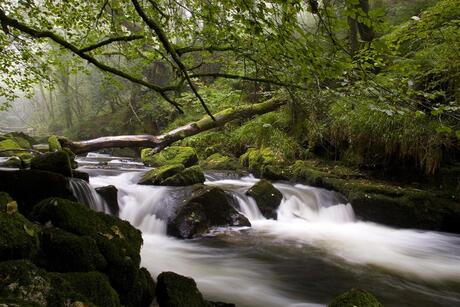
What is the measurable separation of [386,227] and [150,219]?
204 inches

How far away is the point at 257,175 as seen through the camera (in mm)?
11211

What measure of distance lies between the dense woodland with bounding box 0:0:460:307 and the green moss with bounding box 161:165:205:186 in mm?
56

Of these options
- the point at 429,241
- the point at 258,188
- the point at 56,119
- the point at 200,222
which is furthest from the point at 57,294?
the point at 56,119

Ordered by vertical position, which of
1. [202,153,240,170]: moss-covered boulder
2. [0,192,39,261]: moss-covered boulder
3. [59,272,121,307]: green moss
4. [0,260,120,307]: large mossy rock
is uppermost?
[202,153,240,170]: moss-covered boulder

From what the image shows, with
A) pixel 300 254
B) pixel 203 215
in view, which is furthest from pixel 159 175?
pixel 300 254

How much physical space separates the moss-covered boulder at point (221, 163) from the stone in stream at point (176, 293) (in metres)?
9.14

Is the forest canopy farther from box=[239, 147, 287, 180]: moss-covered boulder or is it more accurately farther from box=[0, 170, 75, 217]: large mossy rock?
box=[0, 170, 75, 217]: large mossy rock

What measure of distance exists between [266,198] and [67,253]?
223 inches

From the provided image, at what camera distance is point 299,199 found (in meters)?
8.49

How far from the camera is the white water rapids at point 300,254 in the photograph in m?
4.68

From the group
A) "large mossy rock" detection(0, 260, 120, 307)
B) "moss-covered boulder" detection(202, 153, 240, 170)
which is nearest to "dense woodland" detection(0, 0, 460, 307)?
"large mossy rock" detection(0, 260, 120, 307)

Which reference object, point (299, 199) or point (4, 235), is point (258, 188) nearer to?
point (299, 199)

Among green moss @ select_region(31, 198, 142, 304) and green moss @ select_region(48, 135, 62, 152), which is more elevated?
green moss @ select_region(48, 135, 62, 152)

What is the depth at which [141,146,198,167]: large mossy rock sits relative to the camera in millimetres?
11961
